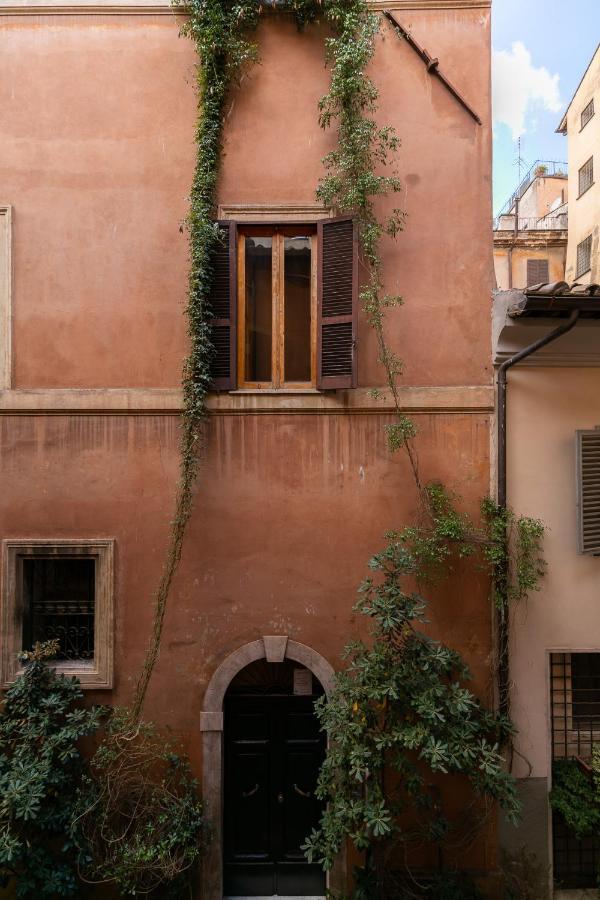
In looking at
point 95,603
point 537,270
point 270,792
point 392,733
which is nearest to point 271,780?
point 270,792

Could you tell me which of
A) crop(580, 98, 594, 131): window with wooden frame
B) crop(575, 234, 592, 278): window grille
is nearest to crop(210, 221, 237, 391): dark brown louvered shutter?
crop(575, 234, 592, 278): window grille

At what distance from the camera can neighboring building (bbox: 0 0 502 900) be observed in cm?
581

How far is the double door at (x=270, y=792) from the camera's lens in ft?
19.6

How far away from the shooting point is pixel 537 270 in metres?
19.8

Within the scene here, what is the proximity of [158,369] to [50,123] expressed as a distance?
2753 mm

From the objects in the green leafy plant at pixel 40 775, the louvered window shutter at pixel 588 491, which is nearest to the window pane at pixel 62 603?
the green leafy plant at pixel 40 775

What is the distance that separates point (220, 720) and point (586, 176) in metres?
18.7

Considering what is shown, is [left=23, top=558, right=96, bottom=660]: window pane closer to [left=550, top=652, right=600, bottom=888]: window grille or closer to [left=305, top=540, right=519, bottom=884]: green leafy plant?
[left=305, top=540, right=519, bottom=884]: green leafy plant

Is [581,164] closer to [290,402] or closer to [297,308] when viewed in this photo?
[297,308]

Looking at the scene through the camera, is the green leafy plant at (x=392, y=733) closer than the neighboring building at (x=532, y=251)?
Yes

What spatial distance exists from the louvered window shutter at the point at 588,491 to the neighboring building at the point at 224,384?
95cm

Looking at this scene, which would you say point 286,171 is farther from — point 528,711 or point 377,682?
point 528,711

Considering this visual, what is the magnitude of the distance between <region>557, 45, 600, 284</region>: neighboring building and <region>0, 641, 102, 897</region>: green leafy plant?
15.7 m

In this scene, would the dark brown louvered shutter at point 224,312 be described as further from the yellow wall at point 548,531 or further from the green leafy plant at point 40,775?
the green leafy plant at point 40,775
